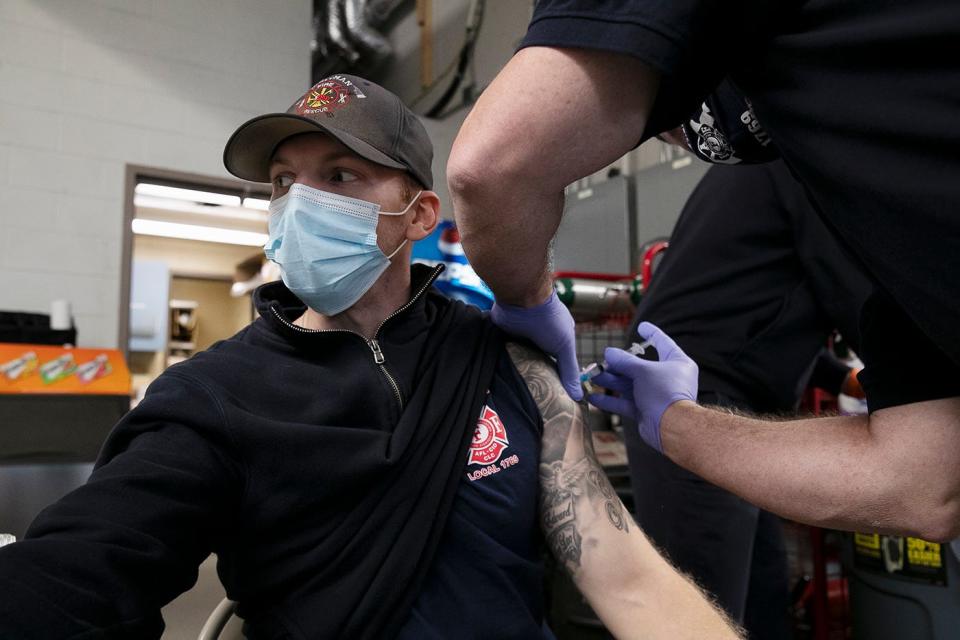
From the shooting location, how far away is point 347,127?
3.82 feet

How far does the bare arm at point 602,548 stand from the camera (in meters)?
1.01

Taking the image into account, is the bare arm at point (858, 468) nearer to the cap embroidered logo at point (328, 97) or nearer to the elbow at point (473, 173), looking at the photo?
the elbow at point (473, 173)

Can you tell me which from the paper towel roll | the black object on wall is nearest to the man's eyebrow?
the black object on wall

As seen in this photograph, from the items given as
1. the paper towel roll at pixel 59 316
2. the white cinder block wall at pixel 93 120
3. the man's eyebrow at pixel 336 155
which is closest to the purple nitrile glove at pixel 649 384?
the man's eyebrow at pixel 336 155

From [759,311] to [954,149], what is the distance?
105 cm

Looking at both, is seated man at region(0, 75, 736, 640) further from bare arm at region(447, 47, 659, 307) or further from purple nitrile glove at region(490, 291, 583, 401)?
bare arm at region(447, 47, 659, 307)

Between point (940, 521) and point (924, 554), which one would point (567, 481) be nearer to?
point (940, 521)

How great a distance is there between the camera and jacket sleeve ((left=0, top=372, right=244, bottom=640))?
70 centimetres

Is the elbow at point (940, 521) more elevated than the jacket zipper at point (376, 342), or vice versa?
the jacket zipper at point (376, 342)

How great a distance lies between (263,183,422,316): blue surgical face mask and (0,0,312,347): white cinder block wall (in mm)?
3121

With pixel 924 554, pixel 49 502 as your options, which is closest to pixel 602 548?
pixel 49 502

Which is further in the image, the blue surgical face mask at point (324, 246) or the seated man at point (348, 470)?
the blue surgical face mask at point (324, 246)

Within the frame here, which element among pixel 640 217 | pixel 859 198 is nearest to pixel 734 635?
pixel 859 198

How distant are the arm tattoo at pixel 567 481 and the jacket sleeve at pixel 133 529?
19.1 inches
